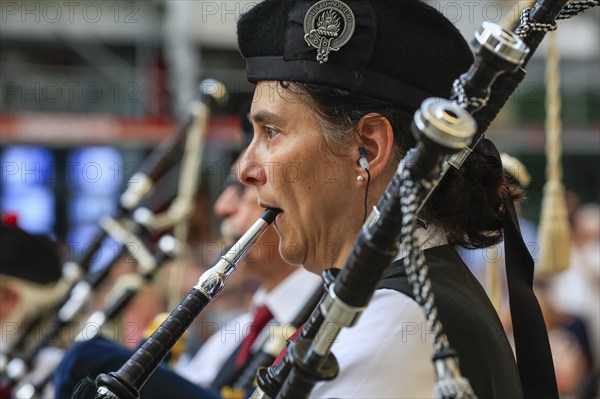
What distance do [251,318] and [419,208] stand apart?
2755mm

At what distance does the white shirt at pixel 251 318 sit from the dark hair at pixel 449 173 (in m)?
1.33

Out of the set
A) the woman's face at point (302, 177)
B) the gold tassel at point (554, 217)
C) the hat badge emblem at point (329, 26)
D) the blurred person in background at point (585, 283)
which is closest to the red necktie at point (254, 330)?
the gold tassel at point (554, 217)

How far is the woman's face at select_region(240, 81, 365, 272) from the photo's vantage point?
1586 mm

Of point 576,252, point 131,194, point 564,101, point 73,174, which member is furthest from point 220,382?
point 564,101

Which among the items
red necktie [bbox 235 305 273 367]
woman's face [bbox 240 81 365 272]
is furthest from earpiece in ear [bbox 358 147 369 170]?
red necktie [bbox 235 305 273 367]

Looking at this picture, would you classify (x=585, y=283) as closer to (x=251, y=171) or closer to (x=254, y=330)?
(x=254, y=330)

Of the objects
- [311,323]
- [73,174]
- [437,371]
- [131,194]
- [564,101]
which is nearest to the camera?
[437,371]

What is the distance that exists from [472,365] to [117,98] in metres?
9.32

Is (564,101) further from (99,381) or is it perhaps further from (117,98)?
(99,381)

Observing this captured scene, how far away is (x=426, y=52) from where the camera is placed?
1.56 meters

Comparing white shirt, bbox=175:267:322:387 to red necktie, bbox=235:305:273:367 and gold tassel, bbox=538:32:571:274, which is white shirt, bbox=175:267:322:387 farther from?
gold tassel, bbox=538:32:571:274

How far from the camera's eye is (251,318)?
3.85m

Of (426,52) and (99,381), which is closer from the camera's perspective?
(99,381)

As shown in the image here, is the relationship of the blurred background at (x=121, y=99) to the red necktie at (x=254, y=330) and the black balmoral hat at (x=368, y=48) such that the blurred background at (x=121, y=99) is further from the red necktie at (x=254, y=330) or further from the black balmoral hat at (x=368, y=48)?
the black balmoral hat at (x=368, y=48)
